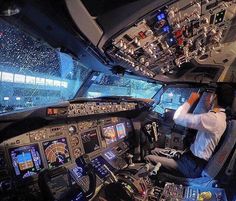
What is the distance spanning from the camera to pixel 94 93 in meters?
3.44

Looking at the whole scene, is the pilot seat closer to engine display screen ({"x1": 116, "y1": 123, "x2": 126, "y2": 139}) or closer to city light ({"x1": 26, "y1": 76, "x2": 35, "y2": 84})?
engine display screen ({"x1": 116, "y1": 123, "x2": 126, "y2": 139})

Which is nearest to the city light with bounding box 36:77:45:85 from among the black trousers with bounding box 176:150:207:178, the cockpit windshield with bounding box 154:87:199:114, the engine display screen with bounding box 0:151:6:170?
the engine display screen with bounding box 0:151:6:170

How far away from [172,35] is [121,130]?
1436 mm

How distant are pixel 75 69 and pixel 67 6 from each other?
59.7 inches

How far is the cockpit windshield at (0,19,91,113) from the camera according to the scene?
1.81 m

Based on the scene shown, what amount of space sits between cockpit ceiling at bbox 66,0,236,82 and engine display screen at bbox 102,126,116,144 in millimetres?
738

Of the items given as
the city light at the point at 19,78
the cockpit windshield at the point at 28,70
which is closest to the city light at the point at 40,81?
the cockpit windshield at the point at 28,70

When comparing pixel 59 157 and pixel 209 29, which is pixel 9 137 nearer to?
pixel 59 157

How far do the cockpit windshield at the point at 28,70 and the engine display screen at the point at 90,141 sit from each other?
49cm

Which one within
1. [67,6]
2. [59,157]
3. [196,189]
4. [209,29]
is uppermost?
[209,29]

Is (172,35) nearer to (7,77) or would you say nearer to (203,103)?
(7,77)

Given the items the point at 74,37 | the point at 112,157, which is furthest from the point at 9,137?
the point at 112,157

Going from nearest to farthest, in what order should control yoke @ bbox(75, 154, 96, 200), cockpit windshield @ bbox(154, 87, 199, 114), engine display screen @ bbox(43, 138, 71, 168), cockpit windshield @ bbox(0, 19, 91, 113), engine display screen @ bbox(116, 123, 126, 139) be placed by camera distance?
1. cockpit windshield @ bbox(0, 19, 91, 113)
2. control yoke @ bbox(75, 154, 96, 200)
3. engine display screen @ bbox(43, 138, 71, 168)
4. engine display screen @ bbox(116, 123, 126, 139)
5. cockpit windshield @ bbox(154, 87, 199, 114)

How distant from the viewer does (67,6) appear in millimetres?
1345
